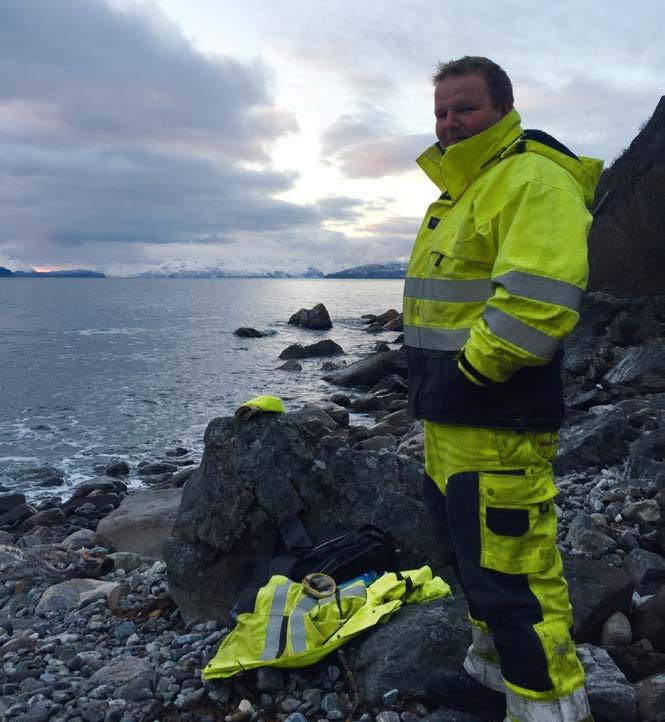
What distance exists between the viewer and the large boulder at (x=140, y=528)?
8577mm

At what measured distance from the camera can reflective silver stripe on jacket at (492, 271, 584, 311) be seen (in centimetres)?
254

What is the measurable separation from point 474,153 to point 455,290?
2.12 ft

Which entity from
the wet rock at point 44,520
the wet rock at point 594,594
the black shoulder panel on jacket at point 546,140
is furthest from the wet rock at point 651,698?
the wet rock at point 44,520

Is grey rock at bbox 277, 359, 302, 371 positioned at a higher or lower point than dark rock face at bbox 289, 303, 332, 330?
lower

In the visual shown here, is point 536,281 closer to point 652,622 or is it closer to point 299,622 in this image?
point 299,622

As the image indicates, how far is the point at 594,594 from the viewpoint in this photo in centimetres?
433

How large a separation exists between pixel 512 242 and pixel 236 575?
3.81m

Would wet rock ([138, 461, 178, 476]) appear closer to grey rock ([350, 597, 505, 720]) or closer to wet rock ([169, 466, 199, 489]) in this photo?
wet rock ([169, 466, 199, 489])

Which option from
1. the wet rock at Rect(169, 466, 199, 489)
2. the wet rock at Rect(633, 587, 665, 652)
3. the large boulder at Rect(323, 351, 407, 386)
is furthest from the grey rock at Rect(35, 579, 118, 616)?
the large boulder at Rect(323, 351, 407, 386)

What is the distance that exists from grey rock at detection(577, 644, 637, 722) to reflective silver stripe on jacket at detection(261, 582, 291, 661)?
1810mm

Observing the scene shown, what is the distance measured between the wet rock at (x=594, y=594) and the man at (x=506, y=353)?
1.54m

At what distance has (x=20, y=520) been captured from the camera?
11367 mm

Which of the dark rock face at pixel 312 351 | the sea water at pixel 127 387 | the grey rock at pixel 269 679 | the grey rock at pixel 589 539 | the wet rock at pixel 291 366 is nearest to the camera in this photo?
the grey rock at pixel 269 679

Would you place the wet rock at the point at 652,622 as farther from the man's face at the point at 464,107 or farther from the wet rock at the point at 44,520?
the wet rock at the point at 44,520
